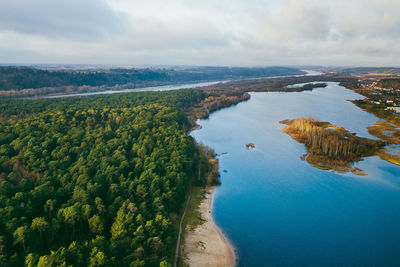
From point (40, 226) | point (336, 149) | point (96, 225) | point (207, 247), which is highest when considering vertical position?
point (40, 226)

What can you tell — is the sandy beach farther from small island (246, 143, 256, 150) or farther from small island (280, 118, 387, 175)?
small island (246, 143, 256, 150)

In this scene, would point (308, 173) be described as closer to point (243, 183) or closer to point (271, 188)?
point (271, 188)

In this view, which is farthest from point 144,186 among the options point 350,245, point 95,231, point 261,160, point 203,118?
point 203,118

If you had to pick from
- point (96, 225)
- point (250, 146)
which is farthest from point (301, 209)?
point (96, 225)

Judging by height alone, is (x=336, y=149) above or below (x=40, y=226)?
below

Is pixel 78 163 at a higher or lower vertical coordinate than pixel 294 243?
higher

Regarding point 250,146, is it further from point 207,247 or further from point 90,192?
point 90,192

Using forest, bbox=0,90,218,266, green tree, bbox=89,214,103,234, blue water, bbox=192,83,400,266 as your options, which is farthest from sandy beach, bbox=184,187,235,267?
green tree, bbox=89,214,103,234
